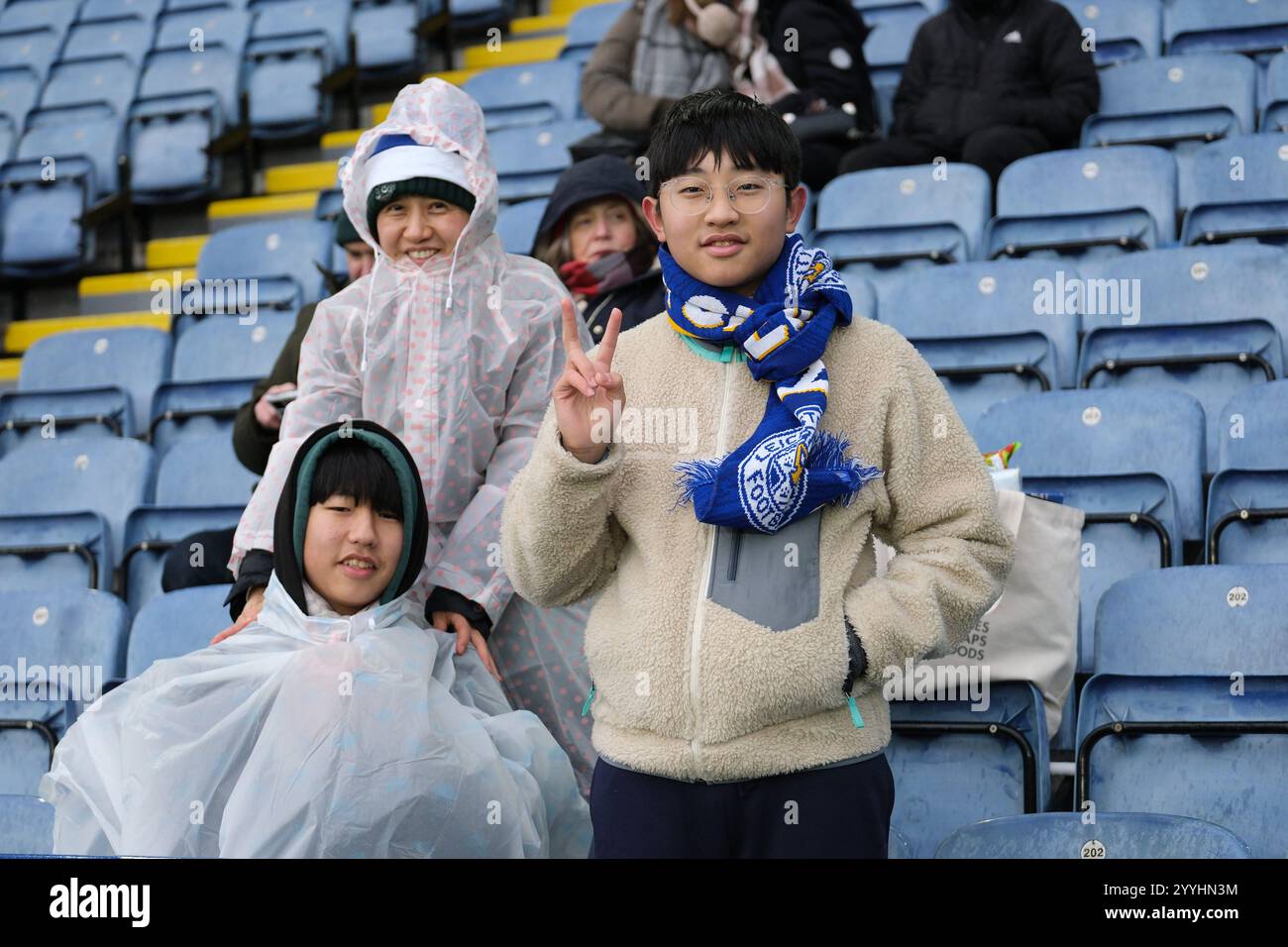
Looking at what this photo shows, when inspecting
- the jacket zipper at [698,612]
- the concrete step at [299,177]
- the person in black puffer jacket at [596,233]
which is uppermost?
the concrete step at [299,177]

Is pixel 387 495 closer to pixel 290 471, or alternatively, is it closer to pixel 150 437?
pixel 290 471

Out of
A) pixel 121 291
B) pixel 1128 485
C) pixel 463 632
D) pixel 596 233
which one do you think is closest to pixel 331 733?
pixel 463 632

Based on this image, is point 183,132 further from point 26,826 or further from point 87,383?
point 26,826

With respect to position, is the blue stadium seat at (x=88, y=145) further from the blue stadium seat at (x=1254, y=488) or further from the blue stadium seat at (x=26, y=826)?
the blue stadium seat at (x=1254, y=488)

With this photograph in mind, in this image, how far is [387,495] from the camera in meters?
A: 2.26

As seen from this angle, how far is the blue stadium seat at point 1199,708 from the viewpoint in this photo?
2.41 meters

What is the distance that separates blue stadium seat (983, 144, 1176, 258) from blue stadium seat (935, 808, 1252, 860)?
2422 millimetres

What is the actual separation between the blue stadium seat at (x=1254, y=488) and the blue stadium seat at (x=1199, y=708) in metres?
0.43

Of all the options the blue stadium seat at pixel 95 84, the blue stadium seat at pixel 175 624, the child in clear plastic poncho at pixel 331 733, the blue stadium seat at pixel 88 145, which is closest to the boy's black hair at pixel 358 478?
the child in clear plastic poncho at pixel 331 733

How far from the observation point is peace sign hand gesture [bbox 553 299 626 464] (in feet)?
5.64

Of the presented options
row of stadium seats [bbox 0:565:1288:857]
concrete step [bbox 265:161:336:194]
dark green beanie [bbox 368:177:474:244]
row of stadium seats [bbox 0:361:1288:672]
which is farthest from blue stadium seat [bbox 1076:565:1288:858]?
concrete step [bbox 265:161:336:194]

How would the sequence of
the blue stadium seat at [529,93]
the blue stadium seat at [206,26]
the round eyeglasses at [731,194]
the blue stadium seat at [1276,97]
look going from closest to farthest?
the round eyeglasses at [731,194], the blue stadium seat at [1276,97], the blue stadium seat at [529,93], the blue stadium seat at [206,26]
